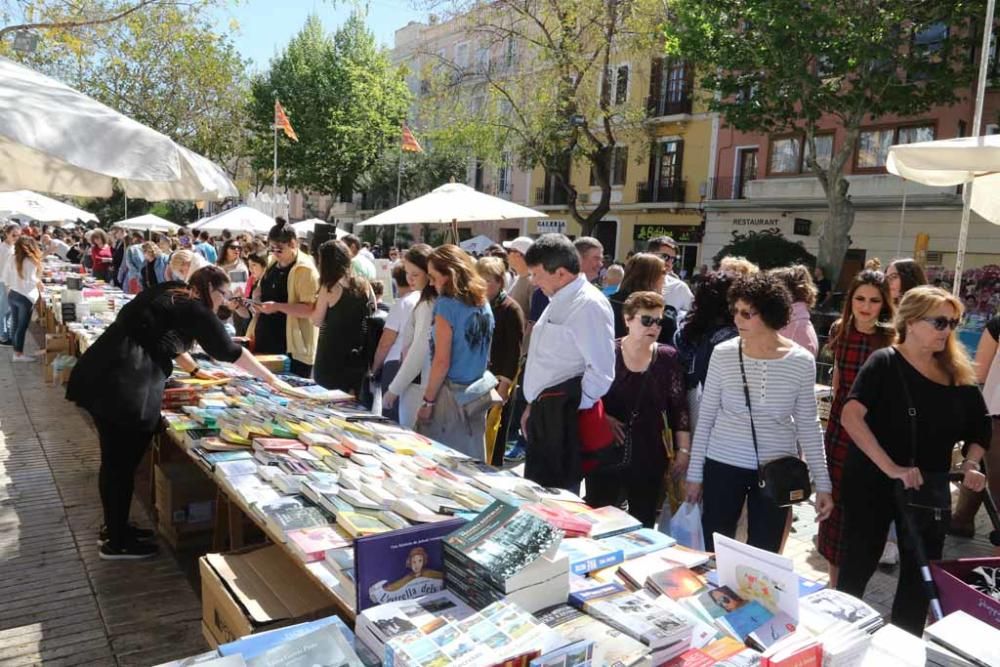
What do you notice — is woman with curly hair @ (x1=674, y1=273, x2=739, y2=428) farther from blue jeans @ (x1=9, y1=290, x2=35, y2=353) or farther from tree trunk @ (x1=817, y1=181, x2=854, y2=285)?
tree trunk @ (x1=817, y1=181, x2=854, y2=285)

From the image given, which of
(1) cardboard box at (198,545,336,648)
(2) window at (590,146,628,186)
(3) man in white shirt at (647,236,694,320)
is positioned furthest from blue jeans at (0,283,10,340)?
(2) window at (590,146,628,186)

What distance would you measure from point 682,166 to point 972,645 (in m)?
27.0

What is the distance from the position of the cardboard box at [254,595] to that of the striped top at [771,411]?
1792 mm

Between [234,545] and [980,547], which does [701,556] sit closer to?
[234,545]

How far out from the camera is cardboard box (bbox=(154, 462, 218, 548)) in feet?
13.5

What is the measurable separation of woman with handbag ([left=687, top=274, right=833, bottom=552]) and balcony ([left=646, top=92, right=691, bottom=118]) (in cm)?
2515

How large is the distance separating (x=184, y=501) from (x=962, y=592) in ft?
12.3

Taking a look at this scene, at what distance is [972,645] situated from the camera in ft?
5.49

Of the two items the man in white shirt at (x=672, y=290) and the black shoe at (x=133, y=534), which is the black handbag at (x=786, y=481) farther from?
the black shoe at (x=133, y=534)

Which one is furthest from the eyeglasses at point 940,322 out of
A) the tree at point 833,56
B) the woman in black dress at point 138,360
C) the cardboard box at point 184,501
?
the tree at point 833,56

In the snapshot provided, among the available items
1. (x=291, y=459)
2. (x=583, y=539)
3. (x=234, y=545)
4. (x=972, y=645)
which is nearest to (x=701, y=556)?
(x=583, y=539)

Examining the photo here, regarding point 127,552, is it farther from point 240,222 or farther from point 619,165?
point 619,165

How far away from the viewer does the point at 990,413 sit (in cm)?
414

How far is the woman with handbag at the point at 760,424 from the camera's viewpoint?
119 inches
